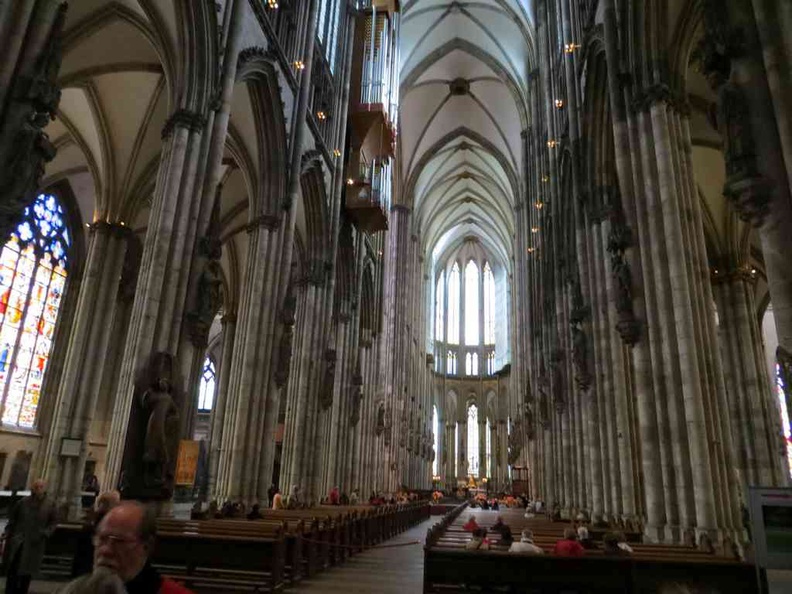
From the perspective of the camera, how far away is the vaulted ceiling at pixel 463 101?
105 ft

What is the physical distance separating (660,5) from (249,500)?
44.3 feet

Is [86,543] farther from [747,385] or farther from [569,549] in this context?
[747,385]

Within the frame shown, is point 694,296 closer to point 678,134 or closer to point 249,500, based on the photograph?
point 678,134

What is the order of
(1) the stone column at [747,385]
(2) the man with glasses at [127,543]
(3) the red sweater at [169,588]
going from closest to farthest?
(2) the man with glasses at [127,543] < (3) the red sweater at [169,588] < (1) the stone column at [747,385]

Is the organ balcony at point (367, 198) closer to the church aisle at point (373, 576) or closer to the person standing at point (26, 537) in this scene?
the church aisle at point (373, 576)

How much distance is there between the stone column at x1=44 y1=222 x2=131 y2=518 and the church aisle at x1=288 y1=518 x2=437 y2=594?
8256 millimetres

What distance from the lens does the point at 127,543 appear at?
1925 millimetres

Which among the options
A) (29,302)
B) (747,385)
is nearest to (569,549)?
(747,385)

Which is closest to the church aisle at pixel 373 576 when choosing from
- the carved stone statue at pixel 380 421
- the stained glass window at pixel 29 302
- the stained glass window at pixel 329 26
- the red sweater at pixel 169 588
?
the red sweater at pixel 169 588

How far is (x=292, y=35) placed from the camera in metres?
16.5

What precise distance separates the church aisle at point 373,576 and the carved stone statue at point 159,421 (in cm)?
262

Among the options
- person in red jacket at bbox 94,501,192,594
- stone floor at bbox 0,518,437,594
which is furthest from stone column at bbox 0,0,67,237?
person in red jacket at bbox 94,501,192,594

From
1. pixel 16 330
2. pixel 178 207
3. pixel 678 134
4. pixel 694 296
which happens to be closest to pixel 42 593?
pixel 178 207

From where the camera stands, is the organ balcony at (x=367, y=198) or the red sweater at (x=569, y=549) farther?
the organ balcony at (x=367, y=198)
